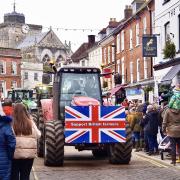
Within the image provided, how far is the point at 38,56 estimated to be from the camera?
11138cm

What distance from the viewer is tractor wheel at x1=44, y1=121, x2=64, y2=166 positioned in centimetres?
1360

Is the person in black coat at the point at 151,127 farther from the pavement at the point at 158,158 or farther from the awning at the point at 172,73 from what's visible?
the awning at the point at 172,73

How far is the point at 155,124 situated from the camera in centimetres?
1672

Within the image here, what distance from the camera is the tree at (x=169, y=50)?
26.8 meters

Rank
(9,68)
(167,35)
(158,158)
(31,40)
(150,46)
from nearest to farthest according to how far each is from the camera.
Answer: (158,158) → (150,46) → (167,35) → (9,68) → (31,40)

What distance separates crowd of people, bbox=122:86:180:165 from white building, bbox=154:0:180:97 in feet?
22.6

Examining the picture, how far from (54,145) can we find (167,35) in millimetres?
16706

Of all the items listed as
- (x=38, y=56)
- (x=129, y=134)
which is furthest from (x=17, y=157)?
(x=38, y=56)

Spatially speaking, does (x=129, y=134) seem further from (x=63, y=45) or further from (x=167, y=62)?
(x=63, y=45)

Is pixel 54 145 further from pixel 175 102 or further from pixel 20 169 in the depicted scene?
pixel 20 169

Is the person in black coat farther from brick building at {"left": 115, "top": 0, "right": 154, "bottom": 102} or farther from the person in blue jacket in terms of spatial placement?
brick building at {"left": 115, "top": 0, "right": 154, "bottom": 102}

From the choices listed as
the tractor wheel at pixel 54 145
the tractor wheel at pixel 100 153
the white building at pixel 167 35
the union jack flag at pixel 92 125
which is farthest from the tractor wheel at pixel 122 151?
the white building at pixel 167 35

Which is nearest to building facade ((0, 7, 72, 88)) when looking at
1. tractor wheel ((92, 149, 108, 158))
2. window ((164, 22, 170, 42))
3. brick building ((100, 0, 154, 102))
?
brick building ((100, 0, 154, 102))

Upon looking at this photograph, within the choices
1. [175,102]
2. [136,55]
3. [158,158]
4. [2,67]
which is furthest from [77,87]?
[2,67]
